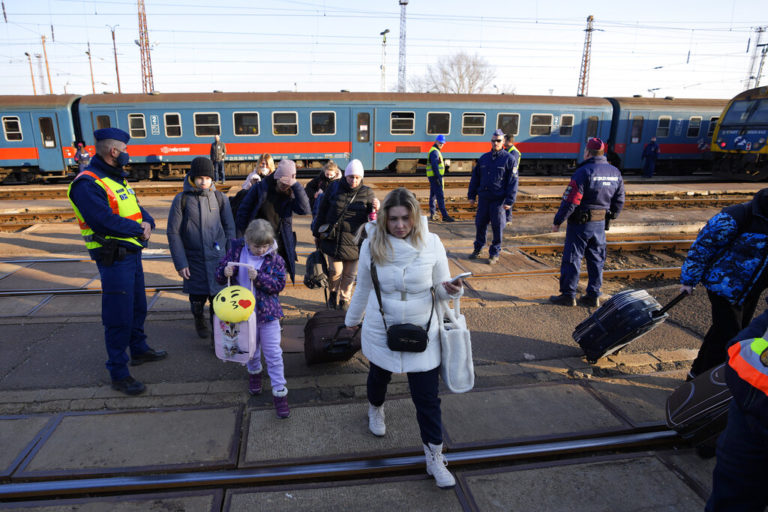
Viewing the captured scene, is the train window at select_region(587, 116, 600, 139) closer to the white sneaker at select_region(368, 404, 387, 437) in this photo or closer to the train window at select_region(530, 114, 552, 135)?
the train window at select_region(530, 114, 552, 135)

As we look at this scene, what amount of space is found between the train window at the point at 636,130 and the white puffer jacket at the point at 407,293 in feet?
65.1

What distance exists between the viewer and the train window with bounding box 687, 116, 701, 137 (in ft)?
63.8

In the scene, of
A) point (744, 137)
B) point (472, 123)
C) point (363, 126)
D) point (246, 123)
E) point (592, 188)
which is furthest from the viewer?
point (472, 123)

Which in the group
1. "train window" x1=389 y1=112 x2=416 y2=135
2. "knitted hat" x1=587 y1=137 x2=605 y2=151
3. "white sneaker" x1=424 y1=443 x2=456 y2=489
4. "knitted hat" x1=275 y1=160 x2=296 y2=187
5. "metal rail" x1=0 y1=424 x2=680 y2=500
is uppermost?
"train window" x1=389 y1=112 x2=416 y2=135

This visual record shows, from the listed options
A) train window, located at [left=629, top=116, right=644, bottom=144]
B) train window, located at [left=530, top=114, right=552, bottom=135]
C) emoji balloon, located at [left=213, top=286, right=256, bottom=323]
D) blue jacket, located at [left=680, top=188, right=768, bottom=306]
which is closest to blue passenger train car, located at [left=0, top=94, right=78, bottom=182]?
emoji balloon, located at [left=213, top=286, right=256, bottom=323]

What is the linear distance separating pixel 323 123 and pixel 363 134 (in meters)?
1.55

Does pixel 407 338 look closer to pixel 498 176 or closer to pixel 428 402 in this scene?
pixel 428 402

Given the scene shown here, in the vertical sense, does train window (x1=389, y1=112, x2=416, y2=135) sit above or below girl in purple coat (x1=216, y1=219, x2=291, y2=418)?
above

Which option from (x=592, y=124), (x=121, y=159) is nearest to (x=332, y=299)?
(x=121, y=159)

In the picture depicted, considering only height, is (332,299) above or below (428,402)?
below

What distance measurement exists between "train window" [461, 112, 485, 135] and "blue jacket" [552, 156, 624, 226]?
1296 centimetres

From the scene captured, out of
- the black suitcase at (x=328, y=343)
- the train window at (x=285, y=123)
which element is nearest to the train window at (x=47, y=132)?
the train window at (x=285, y=123)

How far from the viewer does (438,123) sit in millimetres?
17672

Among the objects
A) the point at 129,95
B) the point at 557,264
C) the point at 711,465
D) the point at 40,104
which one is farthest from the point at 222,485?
the point at 40,104
